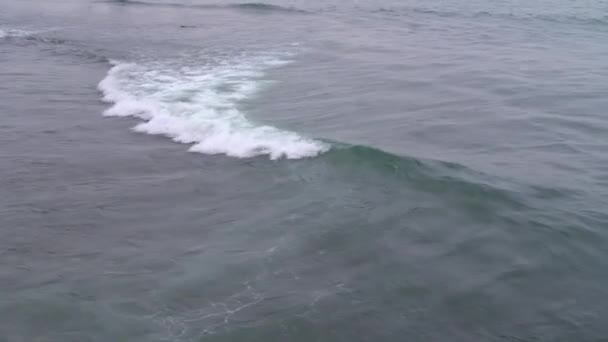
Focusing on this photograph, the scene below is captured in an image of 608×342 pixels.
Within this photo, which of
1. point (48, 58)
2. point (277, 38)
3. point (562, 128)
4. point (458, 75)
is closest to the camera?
point (562, 128)

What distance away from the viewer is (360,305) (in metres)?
9.32

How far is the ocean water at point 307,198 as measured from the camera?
9258mm

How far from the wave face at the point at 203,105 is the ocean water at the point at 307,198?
10 centimetres

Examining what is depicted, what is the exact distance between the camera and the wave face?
15.6 metres

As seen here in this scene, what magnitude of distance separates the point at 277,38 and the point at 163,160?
16782mm

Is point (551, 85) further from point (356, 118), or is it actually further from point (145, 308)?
point (145, 308)

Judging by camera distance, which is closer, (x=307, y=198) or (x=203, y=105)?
(x=307, y=198)

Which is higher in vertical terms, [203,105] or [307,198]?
[203,105]

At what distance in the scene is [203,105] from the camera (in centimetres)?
1942

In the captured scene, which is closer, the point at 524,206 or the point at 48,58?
the point at 524,206

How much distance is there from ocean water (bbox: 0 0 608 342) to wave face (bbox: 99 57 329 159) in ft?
0.32

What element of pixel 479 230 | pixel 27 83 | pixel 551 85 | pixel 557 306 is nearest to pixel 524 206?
pixel 479 230

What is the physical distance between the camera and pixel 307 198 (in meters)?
12.9

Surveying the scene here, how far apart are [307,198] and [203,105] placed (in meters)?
7.71
